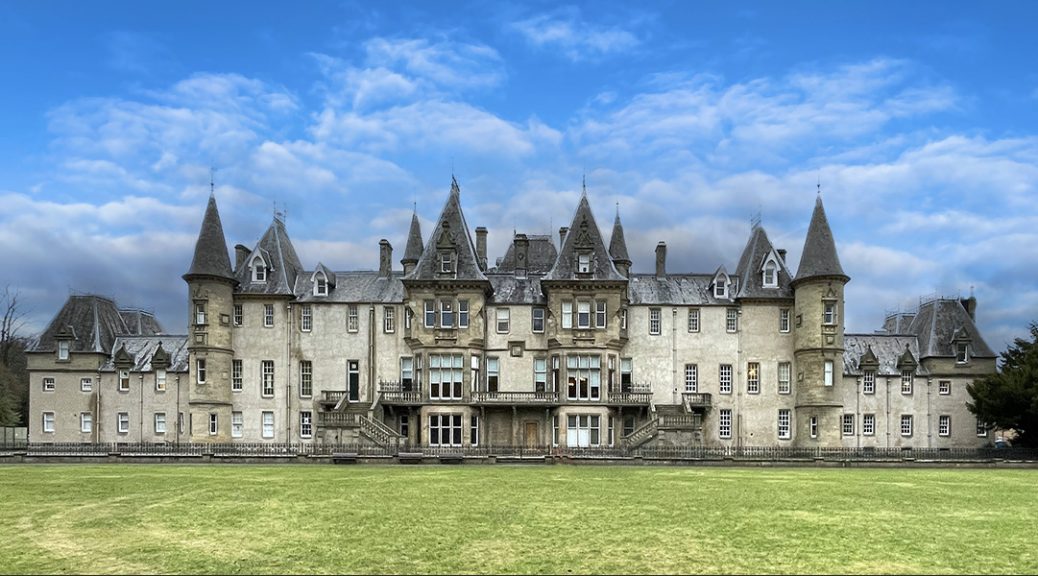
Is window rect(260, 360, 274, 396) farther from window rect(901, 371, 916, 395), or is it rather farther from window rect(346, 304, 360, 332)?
window rect(901, 371, 916, 395)

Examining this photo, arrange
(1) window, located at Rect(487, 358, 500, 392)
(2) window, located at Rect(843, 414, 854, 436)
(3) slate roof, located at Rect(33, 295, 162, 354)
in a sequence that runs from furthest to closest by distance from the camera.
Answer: (3) slate roof, located at Rect(33, 295, 162, 354)
(2) window, located at Rect(843, 414, 854, 436)
(1) window, located at Rect(487, 358, 500, 392)

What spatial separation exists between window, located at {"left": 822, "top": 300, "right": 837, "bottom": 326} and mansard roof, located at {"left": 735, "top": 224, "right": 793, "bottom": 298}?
8.87 feet

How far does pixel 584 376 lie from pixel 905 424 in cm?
2388

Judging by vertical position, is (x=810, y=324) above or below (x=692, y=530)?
above

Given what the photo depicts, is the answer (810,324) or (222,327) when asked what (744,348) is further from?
(222,327)

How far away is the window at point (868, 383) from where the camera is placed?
59.5 metres

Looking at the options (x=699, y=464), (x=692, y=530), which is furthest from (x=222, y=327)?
(x=692, y=530)

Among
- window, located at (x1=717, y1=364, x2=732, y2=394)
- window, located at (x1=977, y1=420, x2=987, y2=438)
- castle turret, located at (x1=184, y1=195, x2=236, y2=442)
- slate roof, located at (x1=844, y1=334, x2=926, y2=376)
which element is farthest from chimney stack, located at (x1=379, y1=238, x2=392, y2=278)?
window, located at (x1=977, y1=420, x2=987, y2=438)

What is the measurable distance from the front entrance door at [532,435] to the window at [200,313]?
909 inches

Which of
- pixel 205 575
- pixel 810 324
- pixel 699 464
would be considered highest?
pixel 810 324

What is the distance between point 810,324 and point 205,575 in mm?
48995

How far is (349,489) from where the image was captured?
87.4 ft

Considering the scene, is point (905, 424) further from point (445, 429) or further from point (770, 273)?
point (445, 429)

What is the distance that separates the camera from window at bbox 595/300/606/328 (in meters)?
55.8
